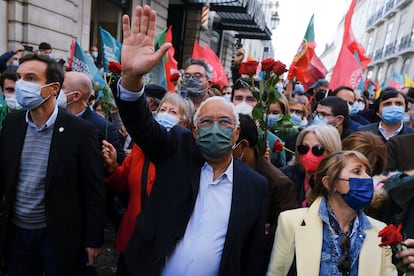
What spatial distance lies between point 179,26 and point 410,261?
15713 mm

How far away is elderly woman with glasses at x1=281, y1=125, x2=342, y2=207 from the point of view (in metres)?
2.42

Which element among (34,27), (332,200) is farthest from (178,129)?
(34,27)

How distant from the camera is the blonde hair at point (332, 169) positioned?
1.86 m

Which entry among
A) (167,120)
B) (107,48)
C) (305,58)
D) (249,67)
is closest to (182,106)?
(167,120)

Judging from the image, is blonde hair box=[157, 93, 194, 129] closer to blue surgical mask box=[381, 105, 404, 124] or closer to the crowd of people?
the crowd of people

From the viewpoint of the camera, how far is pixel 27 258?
221 cm

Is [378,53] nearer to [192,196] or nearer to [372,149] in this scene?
[372,149]

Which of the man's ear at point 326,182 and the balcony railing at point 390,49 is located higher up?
the balcony railing at point 390,49

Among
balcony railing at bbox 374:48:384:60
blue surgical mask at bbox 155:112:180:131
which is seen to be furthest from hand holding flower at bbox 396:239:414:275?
balcony railing at bbox 374:48:384:60

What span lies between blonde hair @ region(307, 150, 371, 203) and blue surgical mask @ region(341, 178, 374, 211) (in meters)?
0.09

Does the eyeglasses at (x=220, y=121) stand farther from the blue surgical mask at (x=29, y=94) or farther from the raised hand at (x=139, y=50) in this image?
the blue surgical mask at (x=29, y=94)

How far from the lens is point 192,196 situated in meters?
1.73

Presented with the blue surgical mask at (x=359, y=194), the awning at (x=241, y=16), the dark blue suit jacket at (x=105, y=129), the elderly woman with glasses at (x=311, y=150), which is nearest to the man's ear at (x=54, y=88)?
the dark blue suit jacket at (x=105, y=129)

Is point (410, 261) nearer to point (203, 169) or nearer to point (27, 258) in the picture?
point (203, 169)
